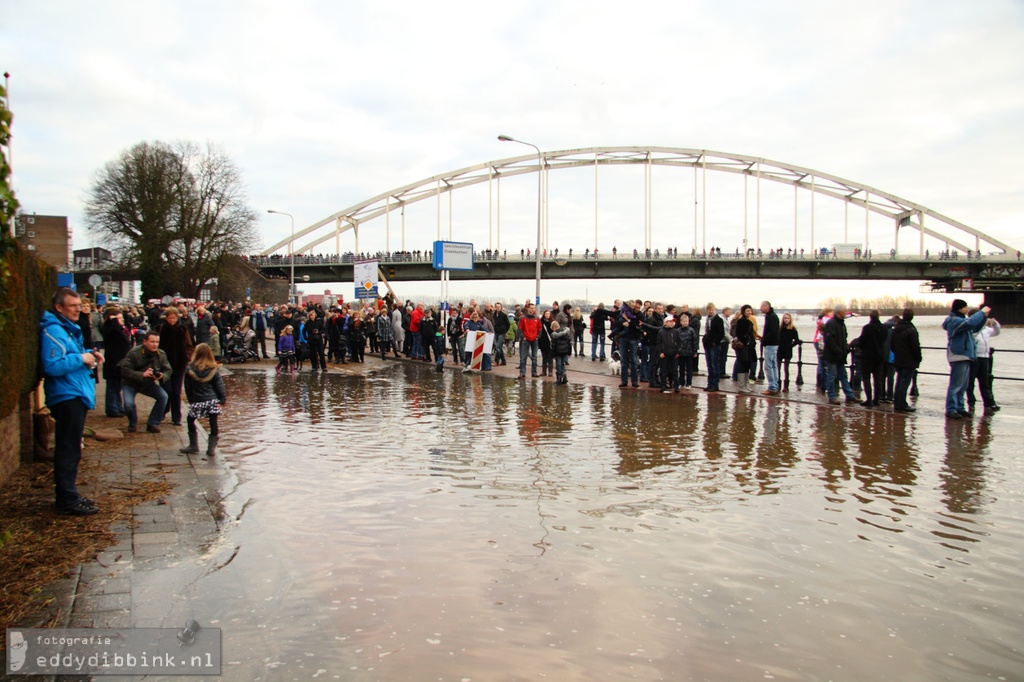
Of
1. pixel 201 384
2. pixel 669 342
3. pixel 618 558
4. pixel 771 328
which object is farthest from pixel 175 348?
pixel 771 328

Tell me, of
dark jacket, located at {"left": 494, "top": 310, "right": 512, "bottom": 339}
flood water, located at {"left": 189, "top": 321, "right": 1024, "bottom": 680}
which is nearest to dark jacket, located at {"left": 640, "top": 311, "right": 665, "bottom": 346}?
flood water, located at {"left": 189, "top": 321, "right": 1024, "bottom": 680}

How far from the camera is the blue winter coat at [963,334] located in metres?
12.0

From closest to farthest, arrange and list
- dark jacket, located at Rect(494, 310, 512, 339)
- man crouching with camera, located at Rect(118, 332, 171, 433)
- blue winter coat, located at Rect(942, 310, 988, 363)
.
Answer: man crouching with camera, located at Rect(118, 332, 171, 433) < blue winter coat, located at Rect(942, 310, 988, 363) < dark jacket, located at Rect(494, 310, 512, 339)

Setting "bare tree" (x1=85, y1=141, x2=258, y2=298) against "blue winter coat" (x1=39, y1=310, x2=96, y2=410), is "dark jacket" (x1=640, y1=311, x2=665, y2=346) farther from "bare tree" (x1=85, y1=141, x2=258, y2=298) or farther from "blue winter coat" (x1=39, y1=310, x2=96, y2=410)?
"bare tree" (x1=85, y1=141, x2=258, y2=298)

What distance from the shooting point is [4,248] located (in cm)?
323

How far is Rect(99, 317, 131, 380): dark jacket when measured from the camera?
1122 centimetres

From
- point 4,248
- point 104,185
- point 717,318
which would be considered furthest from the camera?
point 104,185

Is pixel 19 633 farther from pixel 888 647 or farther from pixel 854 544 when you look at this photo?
pixel 854 544

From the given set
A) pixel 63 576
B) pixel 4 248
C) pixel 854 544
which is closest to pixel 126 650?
pixel 63 576

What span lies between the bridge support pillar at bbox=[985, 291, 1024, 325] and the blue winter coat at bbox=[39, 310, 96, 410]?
83.0 metres

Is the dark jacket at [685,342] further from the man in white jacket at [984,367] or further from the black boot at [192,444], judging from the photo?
the black boot at [192,444]

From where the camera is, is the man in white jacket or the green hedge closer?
the green hedge

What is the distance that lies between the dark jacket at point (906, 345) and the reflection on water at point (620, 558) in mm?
2812

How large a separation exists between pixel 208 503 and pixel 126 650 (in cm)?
275
